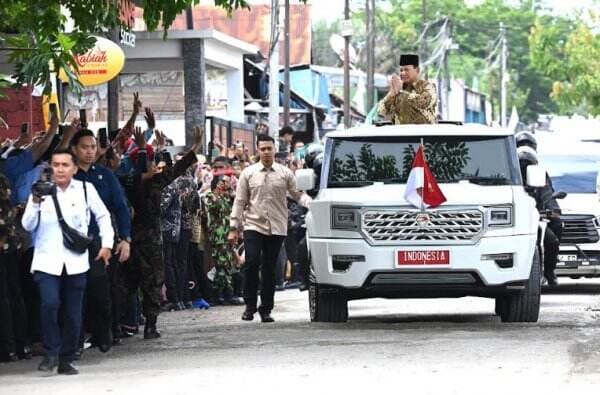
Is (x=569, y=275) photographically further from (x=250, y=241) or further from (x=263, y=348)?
(x=263, y=348)

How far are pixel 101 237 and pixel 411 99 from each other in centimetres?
536

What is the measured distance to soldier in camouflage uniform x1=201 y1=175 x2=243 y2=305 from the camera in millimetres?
21469

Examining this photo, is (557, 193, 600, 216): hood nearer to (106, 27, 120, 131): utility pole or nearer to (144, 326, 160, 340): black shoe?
(106, 27, 120, 131): utility pole

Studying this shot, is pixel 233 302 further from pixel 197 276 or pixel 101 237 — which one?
pixel 101 237

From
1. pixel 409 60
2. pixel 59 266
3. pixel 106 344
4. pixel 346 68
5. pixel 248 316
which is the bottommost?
pixel 248 316

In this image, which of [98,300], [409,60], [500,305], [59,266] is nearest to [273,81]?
[409,60]

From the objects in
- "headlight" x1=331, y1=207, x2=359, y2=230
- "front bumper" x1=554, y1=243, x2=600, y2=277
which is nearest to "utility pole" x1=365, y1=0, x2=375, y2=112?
"front bumper" x1=554, y1=243, x2=600, y2=277

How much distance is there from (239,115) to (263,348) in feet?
84.0

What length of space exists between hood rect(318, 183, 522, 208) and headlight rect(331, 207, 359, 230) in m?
0.07

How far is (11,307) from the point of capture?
13.9 metres

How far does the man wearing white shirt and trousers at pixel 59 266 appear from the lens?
12547mm

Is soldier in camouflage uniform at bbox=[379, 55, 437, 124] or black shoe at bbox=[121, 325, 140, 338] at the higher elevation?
soldier in camouflage uniform at bbox=[379, 55, 437, 124]

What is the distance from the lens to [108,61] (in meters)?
21.5

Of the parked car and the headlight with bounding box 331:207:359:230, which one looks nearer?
the headlight with bounding box 331:207:359:230
